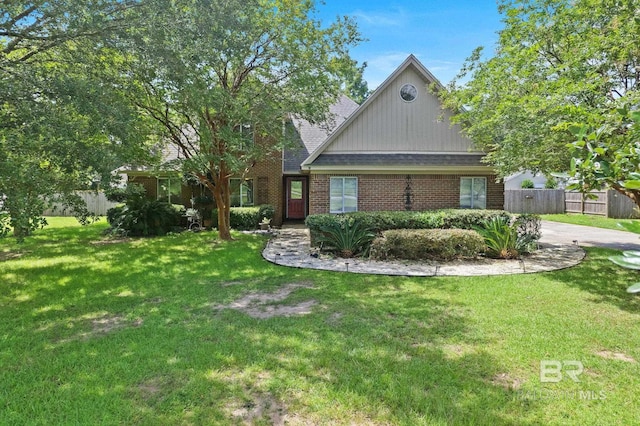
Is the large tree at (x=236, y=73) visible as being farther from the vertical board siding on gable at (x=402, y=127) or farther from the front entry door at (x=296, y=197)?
the front entry door at (x=296, y=197)

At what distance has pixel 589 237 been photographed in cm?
1438

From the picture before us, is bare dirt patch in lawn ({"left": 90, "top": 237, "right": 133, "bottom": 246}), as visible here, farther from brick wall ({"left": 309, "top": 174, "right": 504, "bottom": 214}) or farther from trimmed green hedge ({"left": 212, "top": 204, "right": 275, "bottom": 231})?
brick wall ({"left": 309, "top": 174, "right": 504, "bottom": 214})

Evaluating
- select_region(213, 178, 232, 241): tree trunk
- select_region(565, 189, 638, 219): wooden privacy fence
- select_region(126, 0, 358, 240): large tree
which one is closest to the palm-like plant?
select_region(126, 0, 358, 240): large tree

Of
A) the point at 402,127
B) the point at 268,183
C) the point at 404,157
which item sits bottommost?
the point at 268,183

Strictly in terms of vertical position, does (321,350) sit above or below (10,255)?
below

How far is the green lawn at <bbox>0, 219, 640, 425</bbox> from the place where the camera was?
3.36 m

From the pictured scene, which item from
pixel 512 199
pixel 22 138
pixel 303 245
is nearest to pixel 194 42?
pixel 22 138

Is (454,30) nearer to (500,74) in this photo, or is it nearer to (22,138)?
(500,74)

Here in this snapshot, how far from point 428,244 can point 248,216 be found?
31.2ft

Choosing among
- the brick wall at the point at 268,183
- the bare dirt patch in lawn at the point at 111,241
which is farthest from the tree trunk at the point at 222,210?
the brick wall at the point at 268,183

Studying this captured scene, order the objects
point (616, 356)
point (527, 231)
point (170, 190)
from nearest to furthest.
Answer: point (616, 356) → point (527, 231) → point (170, 190)

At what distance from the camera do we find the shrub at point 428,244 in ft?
31.9

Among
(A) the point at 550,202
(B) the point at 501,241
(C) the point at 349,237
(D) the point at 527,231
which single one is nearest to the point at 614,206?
(A) the point at 550,202

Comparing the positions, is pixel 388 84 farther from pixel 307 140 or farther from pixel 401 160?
pixel 307 140
